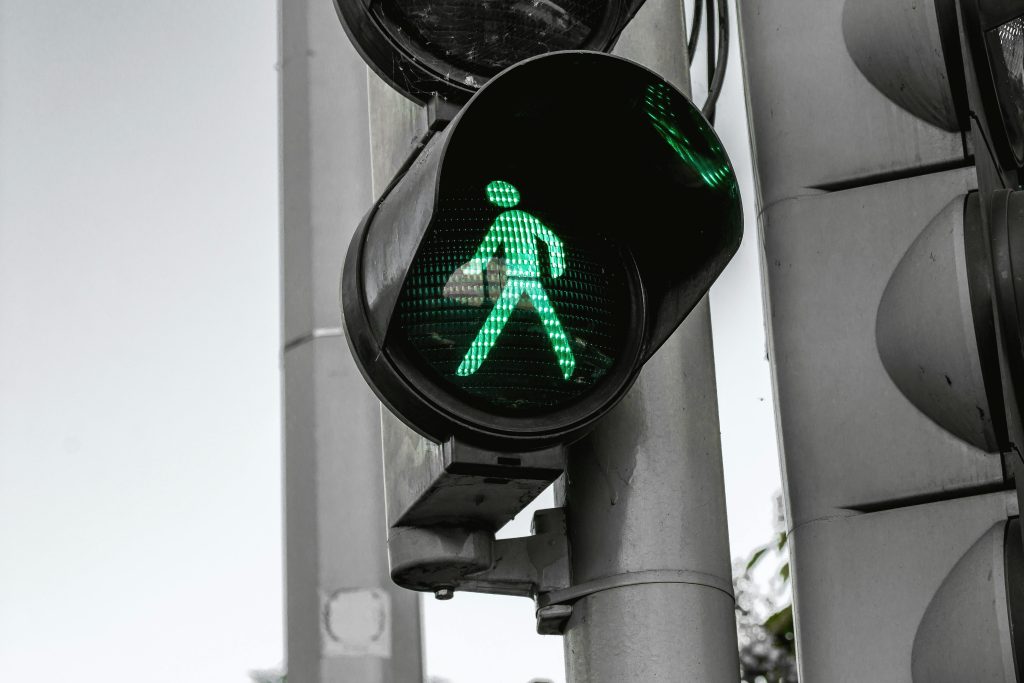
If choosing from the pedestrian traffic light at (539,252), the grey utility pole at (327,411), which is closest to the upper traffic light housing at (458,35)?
the pedestrian traffic light at (539,252)

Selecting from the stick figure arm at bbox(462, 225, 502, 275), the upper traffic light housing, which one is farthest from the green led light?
the stick figure arm at bbox(462, 225, 502, 275)

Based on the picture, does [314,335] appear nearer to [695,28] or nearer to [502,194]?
[695,28]

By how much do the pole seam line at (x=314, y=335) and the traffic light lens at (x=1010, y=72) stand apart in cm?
143

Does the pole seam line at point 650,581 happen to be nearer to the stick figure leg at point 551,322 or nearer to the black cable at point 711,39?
the stick figure leg at point 551,322

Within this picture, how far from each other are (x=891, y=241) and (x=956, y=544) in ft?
1.53

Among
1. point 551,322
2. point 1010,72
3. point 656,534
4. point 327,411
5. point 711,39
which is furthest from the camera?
point 711,39

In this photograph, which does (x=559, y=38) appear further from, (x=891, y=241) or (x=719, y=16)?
(x=719, y=16)

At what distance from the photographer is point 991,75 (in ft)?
6.86

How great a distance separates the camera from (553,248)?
224 cm

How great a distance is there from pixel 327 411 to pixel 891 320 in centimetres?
109

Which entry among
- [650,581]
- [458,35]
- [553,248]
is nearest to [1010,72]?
[553,248]

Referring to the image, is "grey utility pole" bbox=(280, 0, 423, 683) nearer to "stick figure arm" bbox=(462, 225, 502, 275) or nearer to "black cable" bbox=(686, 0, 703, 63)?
"black cable" bbox=(686, 0, 703, 63)

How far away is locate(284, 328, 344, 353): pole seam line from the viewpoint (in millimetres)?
3203

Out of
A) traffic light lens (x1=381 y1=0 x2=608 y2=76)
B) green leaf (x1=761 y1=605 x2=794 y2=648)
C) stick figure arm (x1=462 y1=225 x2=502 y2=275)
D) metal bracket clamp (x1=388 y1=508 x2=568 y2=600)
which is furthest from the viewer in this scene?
green leaf (x1=761 y1=605 x2=794 y2=648)
